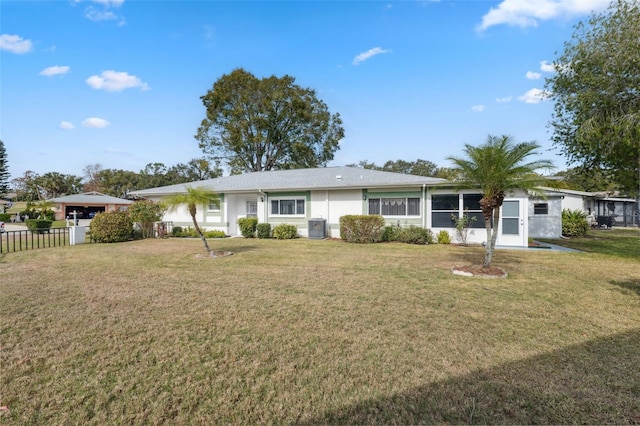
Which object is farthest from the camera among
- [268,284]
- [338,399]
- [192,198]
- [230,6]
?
[230,6]

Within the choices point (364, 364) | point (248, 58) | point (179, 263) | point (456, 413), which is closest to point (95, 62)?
point (179, 263)

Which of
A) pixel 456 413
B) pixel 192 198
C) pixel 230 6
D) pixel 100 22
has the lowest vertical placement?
pixel 456 413

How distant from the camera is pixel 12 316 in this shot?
184 inches

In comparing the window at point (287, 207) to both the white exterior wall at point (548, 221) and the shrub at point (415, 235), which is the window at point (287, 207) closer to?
the shrub at point (415, 235)

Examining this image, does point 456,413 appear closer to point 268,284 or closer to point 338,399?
point 338,399

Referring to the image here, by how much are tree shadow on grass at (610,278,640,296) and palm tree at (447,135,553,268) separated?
2.48 meters

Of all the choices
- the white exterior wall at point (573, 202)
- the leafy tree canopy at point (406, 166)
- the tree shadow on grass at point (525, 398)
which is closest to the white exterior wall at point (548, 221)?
the white exterior wall at point (573, 202)

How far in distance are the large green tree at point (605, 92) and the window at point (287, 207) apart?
11577 millimetres

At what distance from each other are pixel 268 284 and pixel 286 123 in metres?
28.6

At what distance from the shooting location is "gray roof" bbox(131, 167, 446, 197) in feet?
47.3

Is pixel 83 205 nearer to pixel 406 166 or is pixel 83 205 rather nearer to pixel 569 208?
pixel 569 208

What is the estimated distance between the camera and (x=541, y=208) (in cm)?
1648

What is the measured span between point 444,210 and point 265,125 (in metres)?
22.9

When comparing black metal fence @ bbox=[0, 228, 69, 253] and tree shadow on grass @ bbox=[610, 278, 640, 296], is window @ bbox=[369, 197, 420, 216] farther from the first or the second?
black metal fence @ bbox=[0, 228, 69, 253]
